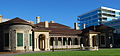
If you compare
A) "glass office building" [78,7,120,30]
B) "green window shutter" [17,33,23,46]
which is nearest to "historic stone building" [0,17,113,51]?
"green window shutter" [17,33,23,46]

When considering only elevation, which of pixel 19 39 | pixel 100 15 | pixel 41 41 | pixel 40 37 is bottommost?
Answer: pixel 41 41

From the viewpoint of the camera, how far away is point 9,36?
36062mm

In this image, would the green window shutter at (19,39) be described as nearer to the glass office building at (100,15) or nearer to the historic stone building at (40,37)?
the historic stone building at (40,37)

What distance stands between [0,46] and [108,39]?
28.7m

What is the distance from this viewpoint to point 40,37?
44656 mm

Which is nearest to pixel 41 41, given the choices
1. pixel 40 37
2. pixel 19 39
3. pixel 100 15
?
pixel 40 37

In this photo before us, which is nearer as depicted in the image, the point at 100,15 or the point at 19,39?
the point at 19,39

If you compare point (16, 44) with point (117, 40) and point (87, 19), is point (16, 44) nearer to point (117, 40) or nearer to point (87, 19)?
point (117, 40)

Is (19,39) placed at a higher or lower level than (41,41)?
higher

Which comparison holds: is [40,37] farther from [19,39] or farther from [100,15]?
[100,15]

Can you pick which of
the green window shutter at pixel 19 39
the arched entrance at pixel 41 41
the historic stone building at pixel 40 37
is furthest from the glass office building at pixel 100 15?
the green window shutter at pixel 19 39

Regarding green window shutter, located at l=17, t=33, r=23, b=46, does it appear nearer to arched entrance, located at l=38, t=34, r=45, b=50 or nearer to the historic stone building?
the historic stone building

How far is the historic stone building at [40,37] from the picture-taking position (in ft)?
118

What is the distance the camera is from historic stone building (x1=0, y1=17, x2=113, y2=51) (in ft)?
118
